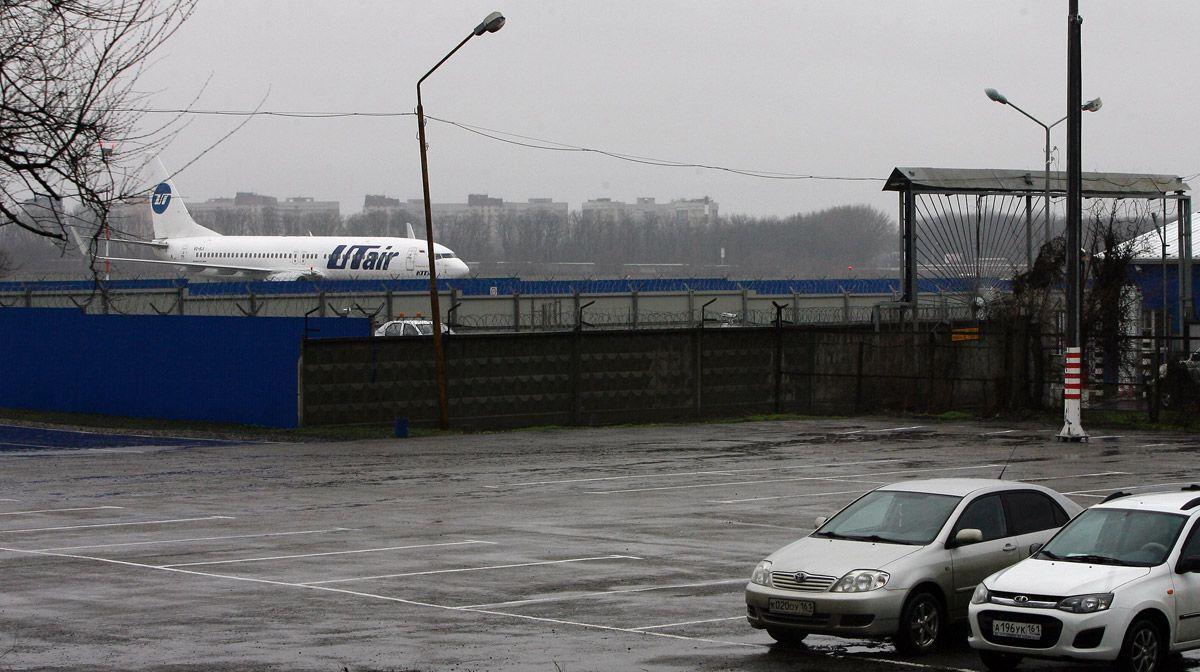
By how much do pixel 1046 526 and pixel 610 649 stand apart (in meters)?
4.39

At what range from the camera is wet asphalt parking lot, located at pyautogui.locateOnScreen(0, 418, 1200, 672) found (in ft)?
38.0

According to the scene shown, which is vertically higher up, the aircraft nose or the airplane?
the airplane

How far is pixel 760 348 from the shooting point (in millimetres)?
40594

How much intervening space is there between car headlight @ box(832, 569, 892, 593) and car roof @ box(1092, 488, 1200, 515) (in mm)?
2064

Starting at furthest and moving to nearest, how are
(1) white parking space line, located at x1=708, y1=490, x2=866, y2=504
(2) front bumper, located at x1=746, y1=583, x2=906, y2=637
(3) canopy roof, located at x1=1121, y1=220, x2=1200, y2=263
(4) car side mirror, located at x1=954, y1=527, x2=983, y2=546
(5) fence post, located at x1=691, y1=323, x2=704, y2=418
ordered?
(3) canopy roof, located at x1=1121, y1=220, x2=1200, y2=263, (5) fence post, located at x1=691, y1=323, x2=704, y2=418, (1) white parking space line, located at x1=708, y1=490, x2=866, y2=504, (4) car side mirror, located at x1=954, y1=527, x2=983, y2=546, (2) front bumper, located at x1=746, y1=583, x2=906, y2=637

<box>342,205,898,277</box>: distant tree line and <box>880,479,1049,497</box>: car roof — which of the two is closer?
<box>880,479,1049,497</box>: car roof

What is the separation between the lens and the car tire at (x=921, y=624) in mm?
11492

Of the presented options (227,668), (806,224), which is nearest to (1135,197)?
(227,668)

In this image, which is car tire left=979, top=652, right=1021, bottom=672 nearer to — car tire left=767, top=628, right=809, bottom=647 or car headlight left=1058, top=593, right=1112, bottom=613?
car headlight left=1058, top=593, right=1112, bottom=613

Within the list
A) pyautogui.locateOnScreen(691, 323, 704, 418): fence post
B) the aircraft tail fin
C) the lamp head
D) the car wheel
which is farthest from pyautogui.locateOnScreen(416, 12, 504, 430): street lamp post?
the aircraft tail fin

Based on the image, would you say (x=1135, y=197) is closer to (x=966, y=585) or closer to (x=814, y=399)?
(x=814, y=399)

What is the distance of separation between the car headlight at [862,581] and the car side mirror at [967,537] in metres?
0.93

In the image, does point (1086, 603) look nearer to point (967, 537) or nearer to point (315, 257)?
point (967, 537)

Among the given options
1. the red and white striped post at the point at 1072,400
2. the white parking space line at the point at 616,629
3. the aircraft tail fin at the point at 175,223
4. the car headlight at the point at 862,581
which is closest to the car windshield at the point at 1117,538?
the car headlight at the point at 862,581
